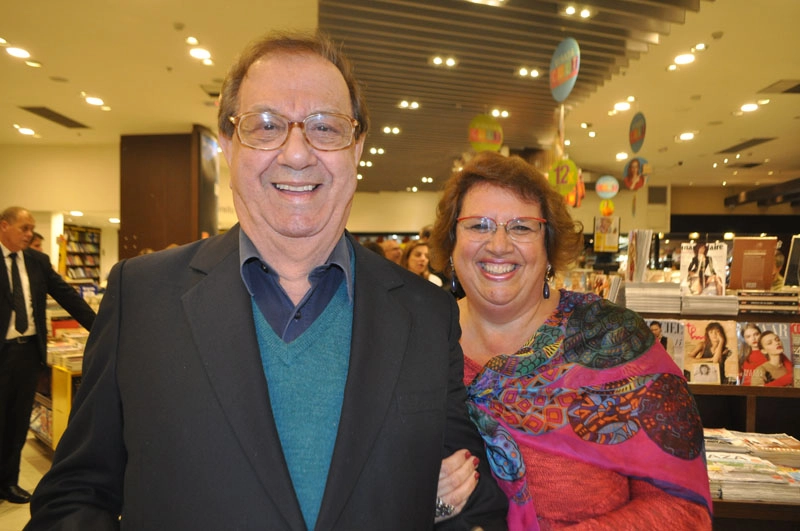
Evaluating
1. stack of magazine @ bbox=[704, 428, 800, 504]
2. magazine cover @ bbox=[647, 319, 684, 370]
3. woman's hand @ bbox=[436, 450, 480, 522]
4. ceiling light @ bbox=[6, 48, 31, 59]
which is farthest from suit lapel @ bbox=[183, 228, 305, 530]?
ceiling light @ bbox=[6, 48, 31, 59]

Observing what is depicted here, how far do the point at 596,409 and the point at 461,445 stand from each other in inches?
17.6

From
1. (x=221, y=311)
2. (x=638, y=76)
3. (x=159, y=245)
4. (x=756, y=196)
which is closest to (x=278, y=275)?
(x=221, y=311)

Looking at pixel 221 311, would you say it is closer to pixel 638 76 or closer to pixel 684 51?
pixel 684 51

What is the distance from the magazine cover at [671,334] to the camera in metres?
2.62

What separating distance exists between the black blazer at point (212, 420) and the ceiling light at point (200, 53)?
707 cm

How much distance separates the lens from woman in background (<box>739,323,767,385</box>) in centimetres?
257

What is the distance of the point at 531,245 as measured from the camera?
6.02 feet

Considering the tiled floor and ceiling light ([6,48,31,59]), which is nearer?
the tiled floor

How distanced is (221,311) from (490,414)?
0.87 metres

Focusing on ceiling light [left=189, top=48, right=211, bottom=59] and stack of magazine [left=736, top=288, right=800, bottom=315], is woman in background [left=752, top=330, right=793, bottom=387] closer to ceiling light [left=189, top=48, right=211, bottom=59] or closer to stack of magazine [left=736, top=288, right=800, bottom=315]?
stack of magazine [left=736, top=288, right=800, bottom=315]

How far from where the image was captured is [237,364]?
1.07 metres

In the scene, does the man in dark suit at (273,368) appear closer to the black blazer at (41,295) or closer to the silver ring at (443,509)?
the silver ring at (443,509)

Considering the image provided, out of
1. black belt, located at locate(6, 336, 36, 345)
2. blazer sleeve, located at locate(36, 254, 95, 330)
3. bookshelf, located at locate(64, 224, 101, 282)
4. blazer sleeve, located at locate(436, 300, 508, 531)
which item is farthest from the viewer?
bookshelf, located at locate(64, 224, 101, 282)

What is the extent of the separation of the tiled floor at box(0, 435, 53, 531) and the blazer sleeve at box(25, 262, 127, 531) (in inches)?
107
